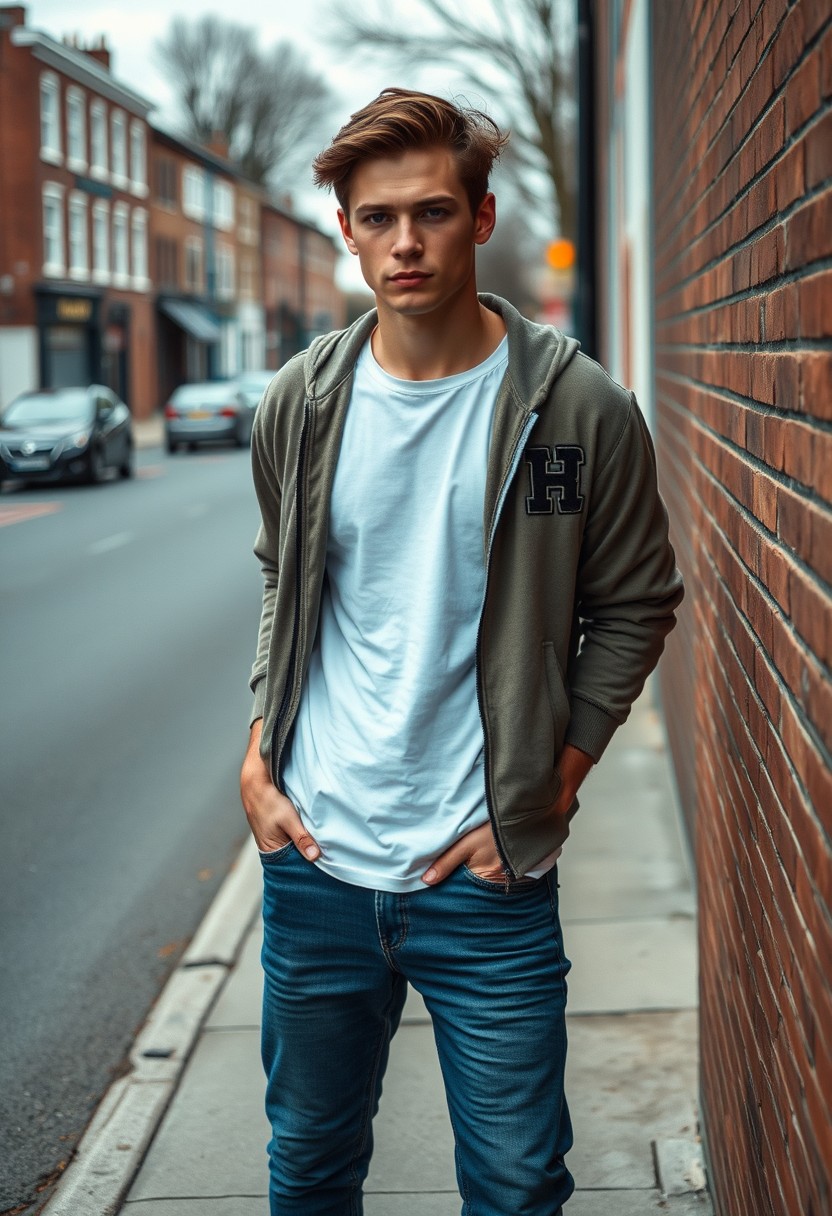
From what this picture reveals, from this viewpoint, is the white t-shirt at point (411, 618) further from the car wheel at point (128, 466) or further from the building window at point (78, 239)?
the building window at point (78, 239)

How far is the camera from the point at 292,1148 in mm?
2322

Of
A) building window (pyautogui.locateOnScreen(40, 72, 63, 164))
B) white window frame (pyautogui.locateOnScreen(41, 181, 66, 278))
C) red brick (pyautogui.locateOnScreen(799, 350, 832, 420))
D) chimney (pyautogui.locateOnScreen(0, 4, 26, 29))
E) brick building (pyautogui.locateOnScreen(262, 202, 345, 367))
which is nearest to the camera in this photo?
red brick (pyautogui.locateOnScreen(799, 350, 832, 420))

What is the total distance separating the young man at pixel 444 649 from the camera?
211cm

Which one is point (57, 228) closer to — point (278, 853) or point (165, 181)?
point (165, 181)

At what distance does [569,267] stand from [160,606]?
10.5 m

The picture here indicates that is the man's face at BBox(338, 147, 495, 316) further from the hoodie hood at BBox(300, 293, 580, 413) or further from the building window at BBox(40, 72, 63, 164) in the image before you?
the building window at BBox(40, 72, 63, 164)

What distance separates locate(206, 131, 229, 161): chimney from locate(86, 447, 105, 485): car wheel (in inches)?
1798

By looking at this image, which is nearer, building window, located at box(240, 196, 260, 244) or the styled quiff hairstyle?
the styled quiff hairstyle

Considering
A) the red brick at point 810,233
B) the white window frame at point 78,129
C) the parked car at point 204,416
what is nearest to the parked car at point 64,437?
the parked car at point 204,416

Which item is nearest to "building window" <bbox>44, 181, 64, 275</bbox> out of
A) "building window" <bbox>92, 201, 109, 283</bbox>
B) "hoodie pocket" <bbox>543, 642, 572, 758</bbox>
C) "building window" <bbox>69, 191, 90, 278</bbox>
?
"building window" <bbox>69, 191, 90, 278</bbox>

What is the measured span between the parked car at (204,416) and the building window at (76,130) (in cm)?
1284

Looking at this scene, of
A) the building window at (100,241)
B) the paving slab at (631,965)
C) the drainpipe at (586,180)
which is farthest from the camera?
the building window at (100,241)

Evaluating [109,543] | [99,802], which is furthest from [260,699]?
[109,543]

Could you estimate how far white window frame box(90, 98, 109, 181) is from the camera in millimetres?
44781
